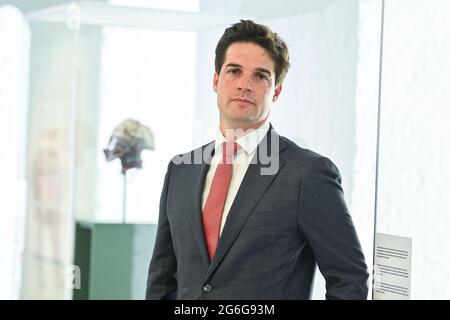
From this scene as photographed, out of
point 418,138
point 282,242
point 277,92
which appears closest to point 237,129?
point 277,92

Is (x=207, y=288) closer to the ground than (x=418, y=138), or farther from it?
closer to the ground

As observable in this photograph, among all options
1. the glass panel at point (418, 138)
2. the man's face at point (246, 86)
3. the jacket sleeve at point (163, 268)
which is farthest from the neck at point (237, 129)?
the glass panel at point (418, 138)

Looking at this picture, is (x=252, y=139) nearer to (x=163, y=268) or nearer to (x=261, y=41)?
(x=261, y=41)

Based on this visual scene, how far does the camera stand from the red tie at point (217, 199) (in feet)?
6.09

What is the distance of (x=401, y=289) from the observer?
2.11m

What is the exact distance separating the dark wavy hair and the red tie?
25cm

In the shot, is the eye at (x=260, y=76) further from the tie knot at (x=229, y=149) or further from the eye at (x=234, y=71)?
the tie knot at (x=229, y=149)

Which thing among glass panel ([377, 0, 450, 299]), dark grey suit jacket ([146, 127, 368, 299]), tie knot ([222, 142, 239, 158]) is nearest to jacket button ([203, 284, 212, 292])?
dark grey suit jacket ([146, 127, 368, 299])

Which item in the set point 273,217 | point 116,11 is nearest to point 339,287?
point 273,217

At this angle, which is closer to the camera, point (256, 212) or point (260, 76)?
point (256, 212)

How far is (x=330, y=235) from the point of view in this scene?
180 cm

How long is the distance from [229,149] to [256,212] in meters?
0.20

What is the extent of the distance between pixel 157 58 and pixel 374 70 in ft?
2.76

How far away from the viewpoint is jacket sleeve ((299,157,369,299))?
179 cm
